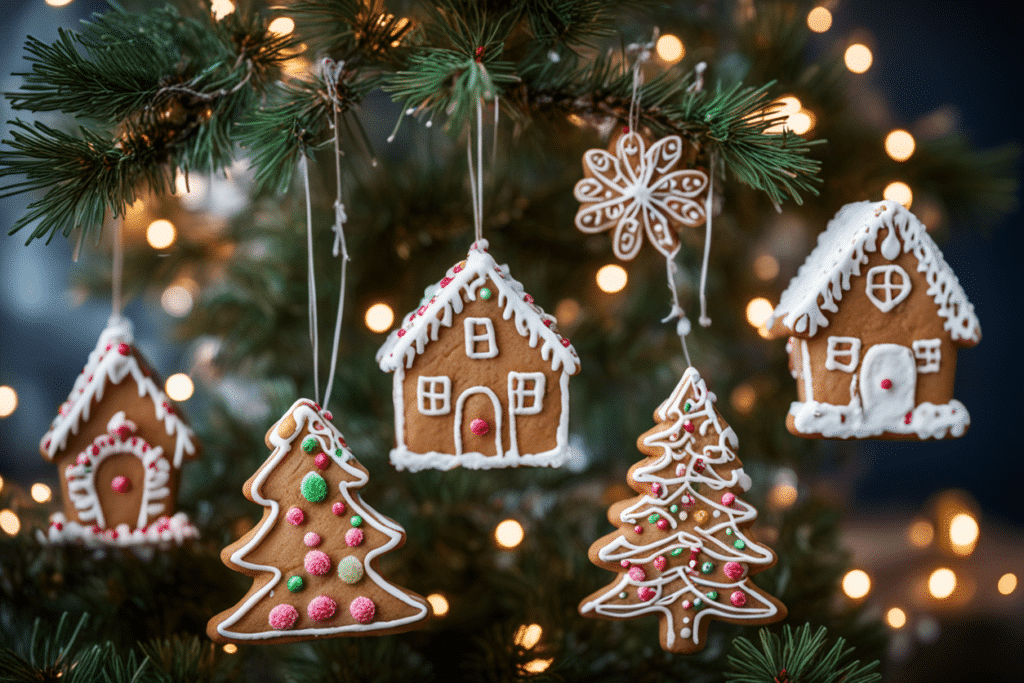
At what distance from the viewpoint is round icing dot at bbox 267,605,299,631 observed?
0.80 metres

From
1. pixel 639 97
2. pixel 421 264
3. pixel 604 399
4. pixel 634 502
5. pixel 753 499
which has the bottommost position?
pixel 753 499

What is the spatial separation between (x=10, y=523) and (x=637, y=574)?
884 millimetres

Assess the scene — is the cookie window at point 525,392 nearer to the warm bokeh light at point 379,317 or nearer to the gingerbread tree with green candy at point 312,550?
the gingerbread tree with green candy at point 312,550

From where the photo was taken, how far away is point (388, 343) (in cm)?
86

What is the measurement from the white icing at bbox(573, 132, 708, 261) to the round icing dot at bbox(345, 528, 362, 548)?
18.4 inches

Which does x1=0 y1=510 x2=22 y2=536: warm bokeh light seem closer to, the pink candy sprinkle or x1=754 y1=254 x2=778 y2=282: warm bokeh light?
the pink candy sprinkle

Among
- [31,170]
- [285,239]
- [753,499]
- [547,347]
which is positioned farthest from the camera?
[753,499]

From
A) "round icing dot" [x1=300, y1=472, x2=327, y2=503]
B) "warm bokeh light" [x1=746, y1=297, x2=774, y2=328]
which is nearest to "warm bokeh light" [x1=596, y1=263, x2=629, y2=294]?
"warm bokeh light" [x1=746, y1=297, x2=774, y2=328]

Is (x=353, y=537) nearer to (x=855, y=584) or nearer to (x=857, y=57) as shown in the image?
(x=855, y=584)

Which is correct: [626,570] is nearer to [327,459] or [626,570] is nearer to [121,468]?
[327,459]

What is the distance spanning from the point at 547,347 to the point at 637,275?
77 centimetres

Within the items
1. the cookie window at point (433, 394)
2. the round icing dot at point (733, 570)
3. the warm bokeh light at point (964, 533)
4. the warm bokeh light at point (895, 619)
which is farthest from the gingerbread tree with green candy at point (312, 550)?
the warm bokeh light at point (964, 533)

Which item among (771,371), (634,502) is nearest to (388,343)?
(634,502)

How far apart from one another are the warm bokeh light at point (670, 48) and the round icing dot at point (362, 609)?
3.35 ft
